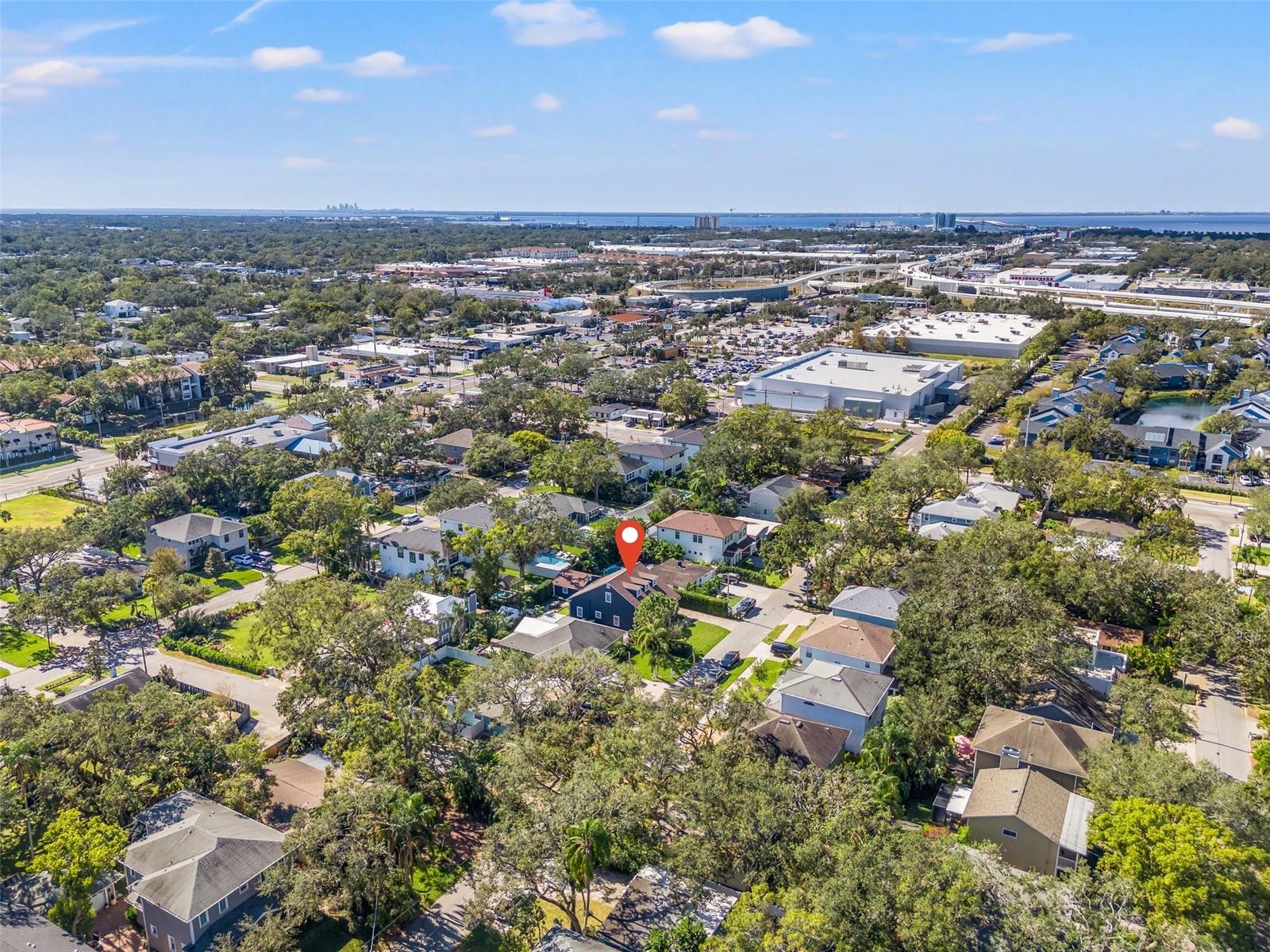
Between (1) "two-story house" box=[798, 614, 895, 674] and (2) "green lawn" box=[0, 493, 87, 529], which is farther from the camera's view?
(2) "green lawn" box=[0, 493, 87, 529]

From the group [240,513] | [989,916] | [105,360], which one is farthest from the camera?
[105,360]

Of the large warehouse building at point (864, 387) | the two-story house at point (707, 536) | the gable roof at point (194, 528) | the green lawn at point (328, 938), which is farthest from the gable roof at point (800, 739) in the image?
the large warehouse building at point (864, 387)

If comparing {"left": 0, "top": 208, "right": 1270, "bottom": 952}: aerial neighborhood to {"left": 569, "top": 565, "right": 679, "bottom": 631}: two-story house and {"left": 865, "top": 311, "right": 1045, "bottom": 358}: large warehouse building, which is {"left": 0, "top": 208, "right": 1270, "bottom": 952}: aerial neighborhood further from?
{"left": 865, "top": 311, "right": 1045, "bottom": 358}: large warehouse building

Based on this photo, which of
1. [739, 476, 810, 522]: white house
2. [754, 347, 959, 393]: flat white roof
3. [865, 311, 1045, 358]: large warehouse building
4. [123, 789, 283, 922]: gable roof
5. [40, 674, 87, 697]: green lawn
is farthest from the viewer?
[865, 311, 1045, 358]: large warehouse building

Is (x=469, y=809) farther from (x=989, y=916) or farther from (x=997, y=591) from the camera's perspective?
(x=997, y=591)

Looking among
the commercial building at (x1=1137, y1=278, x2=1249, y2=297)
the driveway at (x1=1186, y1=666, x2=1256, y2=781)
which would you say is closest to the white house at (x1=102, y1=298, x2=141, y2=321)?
the driveway at (x1=1186, y1=666, x2=1256, y2=781)

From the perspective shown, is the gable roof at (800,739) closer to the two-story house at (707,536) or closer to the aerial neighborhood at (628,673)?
the aerial neighborhood at (628,673)

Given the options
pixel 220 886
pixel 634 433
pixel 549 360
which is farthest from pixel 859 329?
pixel 220 886
